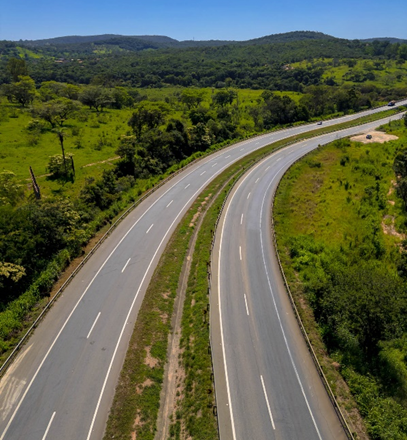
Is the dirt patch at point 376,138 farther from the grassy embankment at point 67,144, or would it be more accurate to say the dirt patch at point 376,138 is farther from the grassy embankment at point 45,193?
the grassy embankment at point 67,144

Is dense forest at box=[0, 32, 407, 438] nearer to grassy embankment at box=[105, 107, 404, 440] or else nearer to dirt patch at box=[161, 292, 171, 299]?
grassy embankment at box=[105, 107, 404, 440]

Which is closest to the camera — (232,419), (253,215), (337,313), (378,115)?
(232,419)

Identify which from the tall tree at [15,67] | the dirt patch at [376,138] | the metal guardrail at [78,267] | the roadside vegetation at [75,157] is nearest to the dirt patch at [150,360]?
the metal guardrail at [78,267]

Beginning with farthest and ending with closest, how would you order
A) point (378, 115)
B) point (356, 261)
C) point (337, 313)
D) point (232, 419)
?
point (378, 115) < point (356, 261) < point (337, 313) < point (232, 419)

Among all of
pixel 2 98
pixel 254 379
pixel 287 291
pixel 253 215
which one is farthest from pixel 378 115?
pixel 2 98

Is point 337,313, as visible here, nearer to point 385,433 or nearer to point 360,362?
point 360,362

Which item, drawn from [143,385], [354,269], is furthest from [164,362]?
[354,269]
